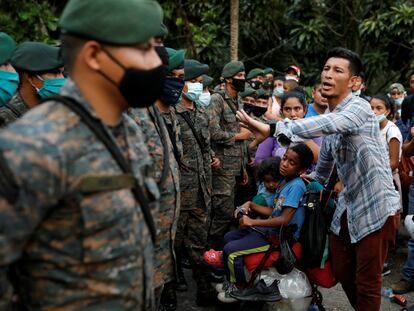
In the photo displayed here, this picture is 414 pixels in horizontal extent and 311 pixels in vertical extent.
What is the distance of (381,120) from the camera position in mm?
4879

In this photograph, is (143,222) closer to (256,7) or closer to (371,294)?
(371,294)

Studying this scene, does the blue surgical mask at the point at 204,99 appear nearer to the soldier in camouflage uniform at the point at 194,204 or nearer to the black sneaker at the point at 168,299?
the soldier in camouflage uniform at the point at 194,204

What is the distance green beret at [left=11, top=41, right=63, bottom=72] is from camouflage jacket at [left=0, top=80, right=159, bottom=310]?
5.53 ft

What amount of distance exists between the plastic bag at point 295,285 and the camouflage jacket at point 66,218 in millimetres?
2159

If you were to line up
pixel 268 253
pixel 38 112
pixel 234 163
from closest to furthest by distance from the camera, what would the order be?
pixel 38 112 → pixel 268 253 → pixel 234 163

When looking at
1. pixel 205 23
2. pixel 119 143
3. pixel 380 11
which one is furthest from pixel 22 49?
pixel 380 11

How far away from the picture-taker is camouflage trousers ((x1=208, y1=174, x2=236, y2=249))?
5.11 metres

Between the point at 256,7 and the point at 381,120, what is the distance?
6945mm

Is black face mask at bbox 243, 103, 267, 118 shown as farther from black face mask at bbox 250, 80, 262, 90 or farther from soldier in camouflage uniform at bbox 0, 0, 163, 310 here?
soldier in camouflage uniform at bbox 0, 0, 163, 310

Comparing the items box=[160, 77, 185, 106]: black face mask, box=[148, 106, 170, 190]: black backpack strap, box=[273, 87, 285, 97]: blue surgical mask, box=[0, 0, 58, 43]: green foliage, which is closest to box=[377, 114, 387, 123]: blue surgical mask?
box=[160, 77, 185, 106]: black face mask

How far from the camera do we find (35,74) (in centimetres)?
311

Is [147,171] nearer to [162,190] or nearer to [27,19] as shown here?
[162,190]

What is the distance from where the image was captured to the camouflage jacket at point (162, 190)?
7.91 ft

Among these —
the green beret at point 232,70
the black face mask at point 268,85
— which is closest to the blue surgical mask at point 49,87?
the green beret at point 232,70
